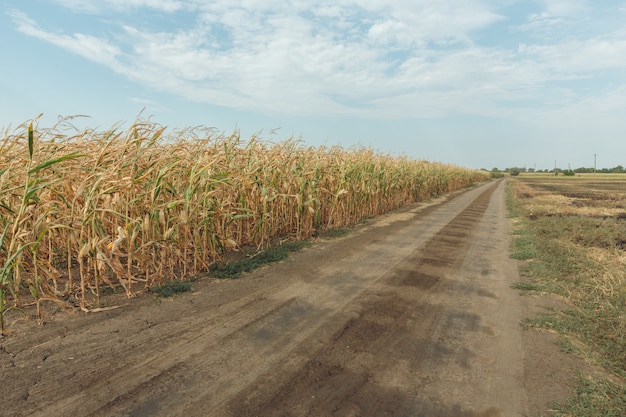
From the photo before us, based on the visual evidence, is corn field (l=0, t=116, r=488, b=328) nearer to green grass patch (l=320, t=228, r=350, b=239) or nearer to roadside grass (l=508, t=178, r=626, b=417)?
green grass patch (l=320, t=228, r=350, b=239)

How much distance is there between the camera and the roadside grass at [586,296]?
9.23ft

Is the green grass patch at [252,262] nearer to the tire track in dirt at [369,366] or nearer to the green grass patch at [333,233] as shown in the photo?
the green grass patch at [333,233]

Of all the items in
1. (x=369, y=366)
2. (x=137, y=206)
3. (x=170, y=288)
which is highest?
(x=137, y=206)

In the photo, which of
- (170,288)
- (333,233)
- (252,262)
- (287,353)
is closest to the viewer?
(287,353)

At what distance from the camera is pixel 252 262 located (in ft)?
20.9

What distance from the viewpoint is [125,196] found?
5289 millimetres

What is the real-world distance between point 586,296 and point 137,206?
22.6 feet

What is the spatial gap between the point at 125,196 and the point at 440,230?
853cm

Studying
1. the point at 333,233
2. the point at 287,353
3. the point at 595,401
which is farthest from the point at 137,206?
the point at 595,401

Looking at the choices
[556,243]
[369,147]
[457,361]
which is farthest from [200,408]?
[369,147]

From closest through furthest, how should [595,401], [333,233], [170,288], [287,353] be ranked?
[595,401] < [287,353] < [170,288] < [333,233]

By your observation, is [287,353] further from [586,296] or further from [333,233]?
[333,233]

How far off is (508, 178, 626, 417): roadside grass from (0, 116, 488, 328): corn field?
15.5 feet

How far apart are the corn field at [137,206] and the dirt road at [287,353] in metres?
0.75
